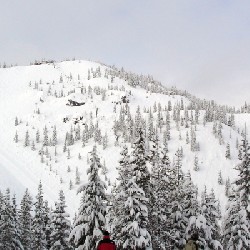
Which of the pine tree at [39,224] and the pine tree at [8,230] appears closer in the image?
the pine tree at [8,230]

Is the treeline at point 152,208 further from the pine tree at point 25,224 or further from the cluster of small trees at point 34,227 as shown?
the pine tree at point 25,224

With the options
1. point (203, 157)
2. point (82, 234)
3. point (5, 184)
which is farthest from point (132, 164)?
point (203, 157)

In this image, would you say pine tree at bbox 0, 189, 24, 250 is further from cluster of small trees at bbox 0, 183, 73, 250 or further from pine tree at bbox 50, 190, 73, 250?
pine tree at bbox 50, 190, 73, 250

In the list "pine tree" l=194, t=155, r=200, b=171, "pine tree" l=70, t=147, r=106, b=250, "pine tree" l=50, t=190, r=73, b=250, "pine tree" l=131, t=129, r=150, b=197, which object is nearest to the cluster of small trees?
"pine tree" l=50, t=190, r=73, b=250

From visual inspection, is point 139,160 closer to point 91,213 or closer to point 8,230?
point 91,213

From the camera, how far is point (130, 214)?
27469 millimetres

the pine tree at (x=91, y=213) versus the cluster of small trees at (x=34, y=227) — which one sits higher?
the pine tree at (x=91, y=213)

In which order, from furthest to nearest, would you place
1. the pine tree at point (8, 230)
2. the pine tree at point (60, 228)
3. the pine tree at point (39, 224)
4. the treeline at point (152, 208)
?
the pine tree at point (39, 224) < the pine tree at point (8, 230) < the pine tree at point (60, 228) < the treeline at point (152, 208)

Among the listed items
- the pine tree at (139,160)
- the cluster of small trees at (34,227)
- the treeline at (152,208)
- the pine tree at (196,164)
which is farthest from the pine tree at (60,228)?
the pine tree at (196,164)

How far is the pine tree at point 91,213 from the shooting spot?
93.9 ft

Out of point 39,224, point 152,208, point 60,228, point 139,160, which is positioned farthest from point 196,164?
point 139,160

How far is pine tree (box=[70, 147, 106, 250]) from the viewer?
2861 cm

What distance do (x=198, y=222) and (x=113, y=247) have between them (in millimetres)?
16272

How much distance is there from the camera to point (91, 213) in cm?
2875
